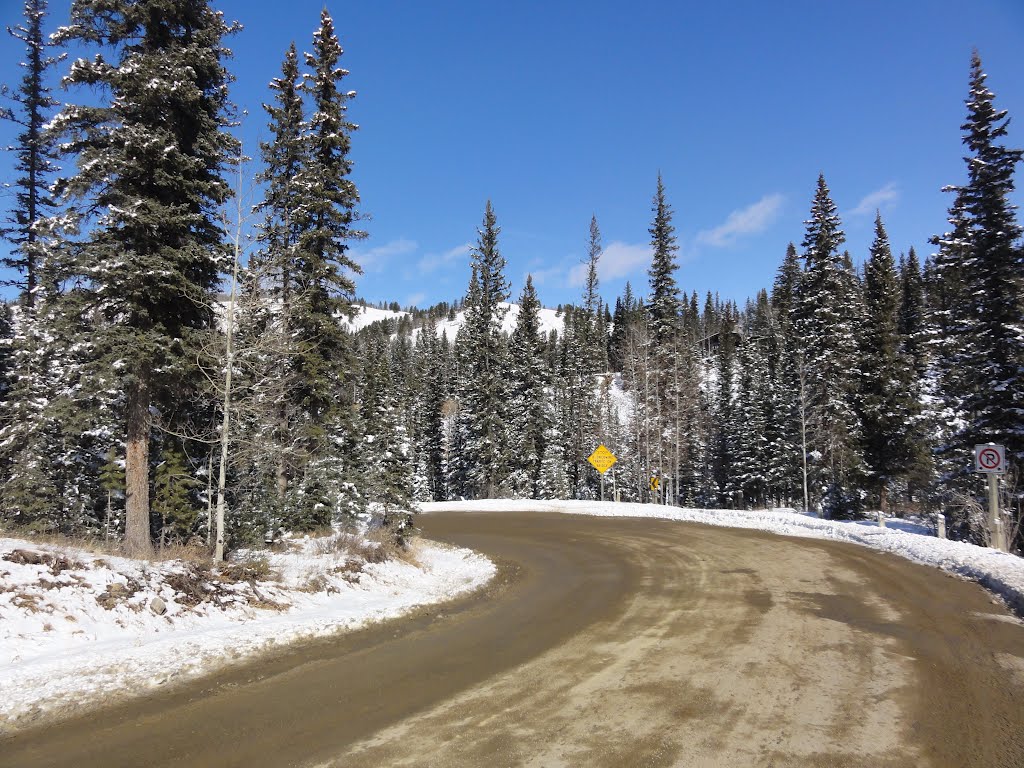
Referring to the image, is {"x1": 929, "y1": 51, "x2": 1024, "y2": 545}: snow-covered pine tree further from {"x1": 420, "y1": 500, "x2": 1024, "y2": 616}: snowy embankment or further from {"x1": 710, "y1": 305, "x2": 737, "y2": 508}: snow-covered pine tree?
{"x1": 710, "y1": 305, "x2": 737, "y2": 508}: snow-covered pine tree

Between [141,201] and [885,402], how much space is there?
3252cm

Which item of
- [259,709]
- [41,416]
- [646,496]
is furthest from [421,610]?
[646,496]

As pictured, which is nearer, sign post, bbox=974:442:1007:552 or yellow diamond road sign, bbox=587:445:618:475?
sign post, bbox=974:442:1007:552

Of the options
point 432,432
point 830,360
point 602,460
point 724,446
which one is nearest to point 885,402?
point 830,360

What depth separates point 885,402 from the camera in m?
29.0

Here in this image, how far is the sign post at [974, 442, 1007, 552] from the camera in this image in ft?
43.6

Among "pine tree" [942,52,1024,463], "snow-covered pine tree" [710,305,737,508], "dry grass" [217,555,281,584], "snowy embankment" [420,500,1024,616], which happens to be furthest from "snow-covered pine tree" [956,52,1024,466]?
"snow-covered pine tree" [710,305,737,508]

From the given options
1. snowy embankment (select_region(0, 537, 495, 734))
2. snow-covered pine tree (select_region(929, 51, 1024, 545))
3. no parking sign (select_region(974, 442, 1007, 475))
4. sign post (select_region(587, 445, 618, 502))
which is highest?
snow-covered pine tree (select_region(929, 51, 1024, 545))

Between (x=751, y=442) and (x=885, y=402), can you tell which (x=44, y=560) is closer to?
(x=885, y=402)

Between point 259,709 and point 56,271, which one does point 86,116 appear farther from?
point 259,709

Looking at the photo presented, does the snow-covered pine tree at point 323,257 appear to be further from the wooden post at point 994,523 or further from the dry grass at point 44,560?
the wooden post at point 994,523

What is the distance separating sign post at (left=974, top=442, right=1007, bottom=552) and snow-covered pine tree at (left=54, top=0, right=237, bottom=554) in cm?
1807

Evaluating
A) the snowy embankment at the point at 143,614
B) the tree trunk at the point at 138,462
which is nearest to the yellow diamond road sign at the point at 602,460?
the snowy embankment at the point at 143,614

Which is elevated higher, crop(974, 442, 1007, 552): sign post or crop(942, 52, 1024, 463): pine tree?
crop(942, 52, 1024, 463): pine tree
